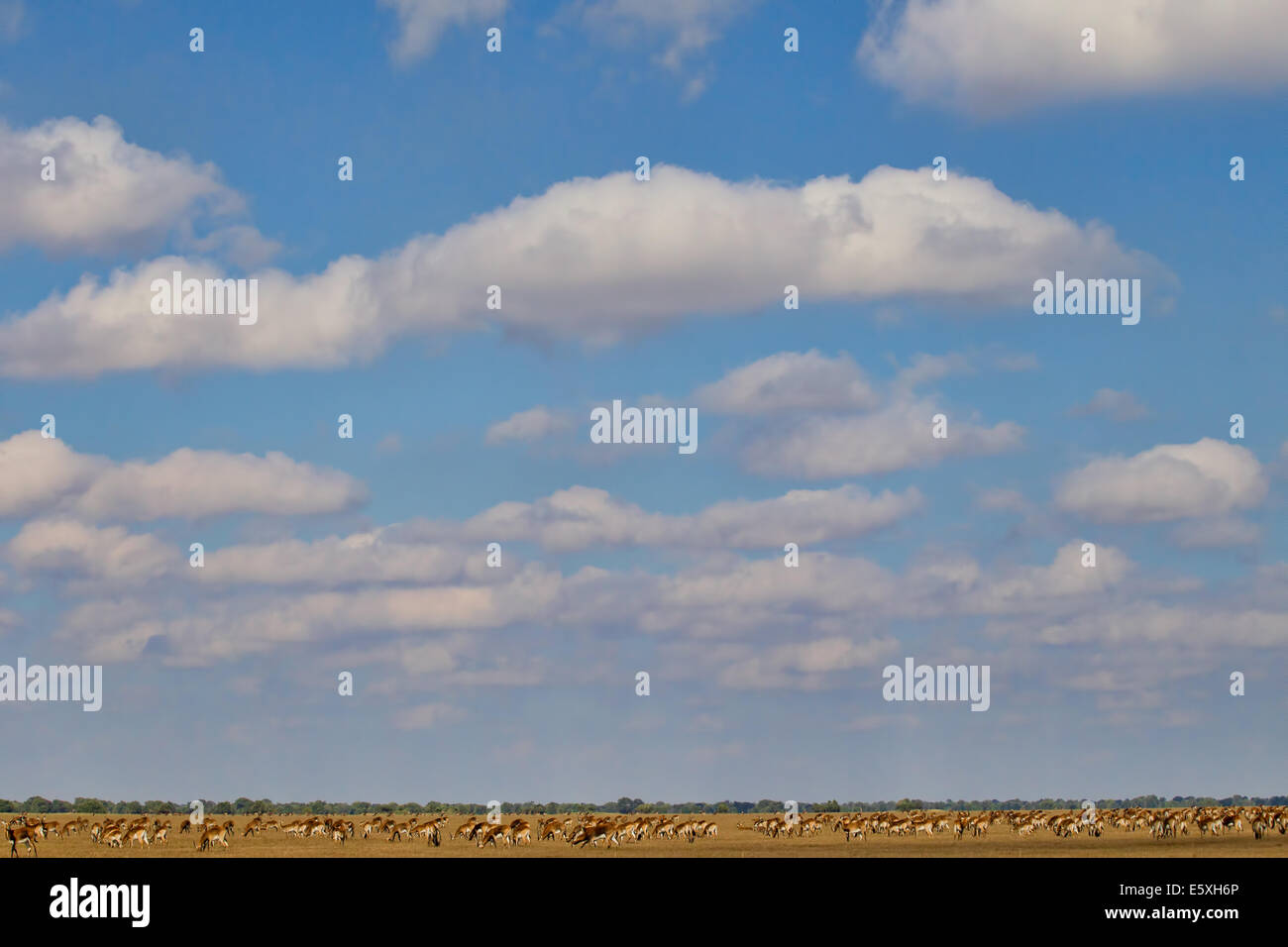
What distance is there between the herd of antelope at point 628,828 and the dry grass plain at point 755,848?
994mm

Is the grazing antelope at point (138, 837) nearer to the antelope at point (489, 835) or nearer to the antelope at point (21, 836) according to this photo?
the antelope at point (21, 836)

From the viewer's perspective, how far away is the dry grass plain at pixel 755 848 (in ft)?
237

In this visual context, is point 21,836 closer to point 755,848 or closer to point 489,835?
point 489,835

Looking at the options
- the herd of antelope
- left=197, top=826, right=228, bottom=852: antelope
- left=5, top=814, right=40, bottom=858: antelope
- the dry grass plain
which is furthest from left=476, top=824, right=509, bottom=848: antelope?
left=5, top=814, right=40, bottom=858: antelope

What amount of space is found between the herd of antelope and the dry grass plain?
994 millimetres

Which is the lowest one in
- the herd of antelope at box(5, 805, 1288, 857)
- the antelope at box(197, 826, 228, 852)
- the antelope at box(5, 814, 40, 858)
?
the herd of antelope at box(5, 805, 1288, 857)

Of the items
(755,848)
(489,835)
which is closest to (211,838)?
(489,835)

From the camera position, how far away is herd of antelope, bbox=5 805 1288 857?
81.9 m

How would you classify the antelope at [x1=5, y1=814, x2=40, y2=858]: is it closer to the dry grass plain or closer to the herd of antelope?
the herd of antelope

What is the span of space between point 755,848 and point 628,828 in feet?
25.2
